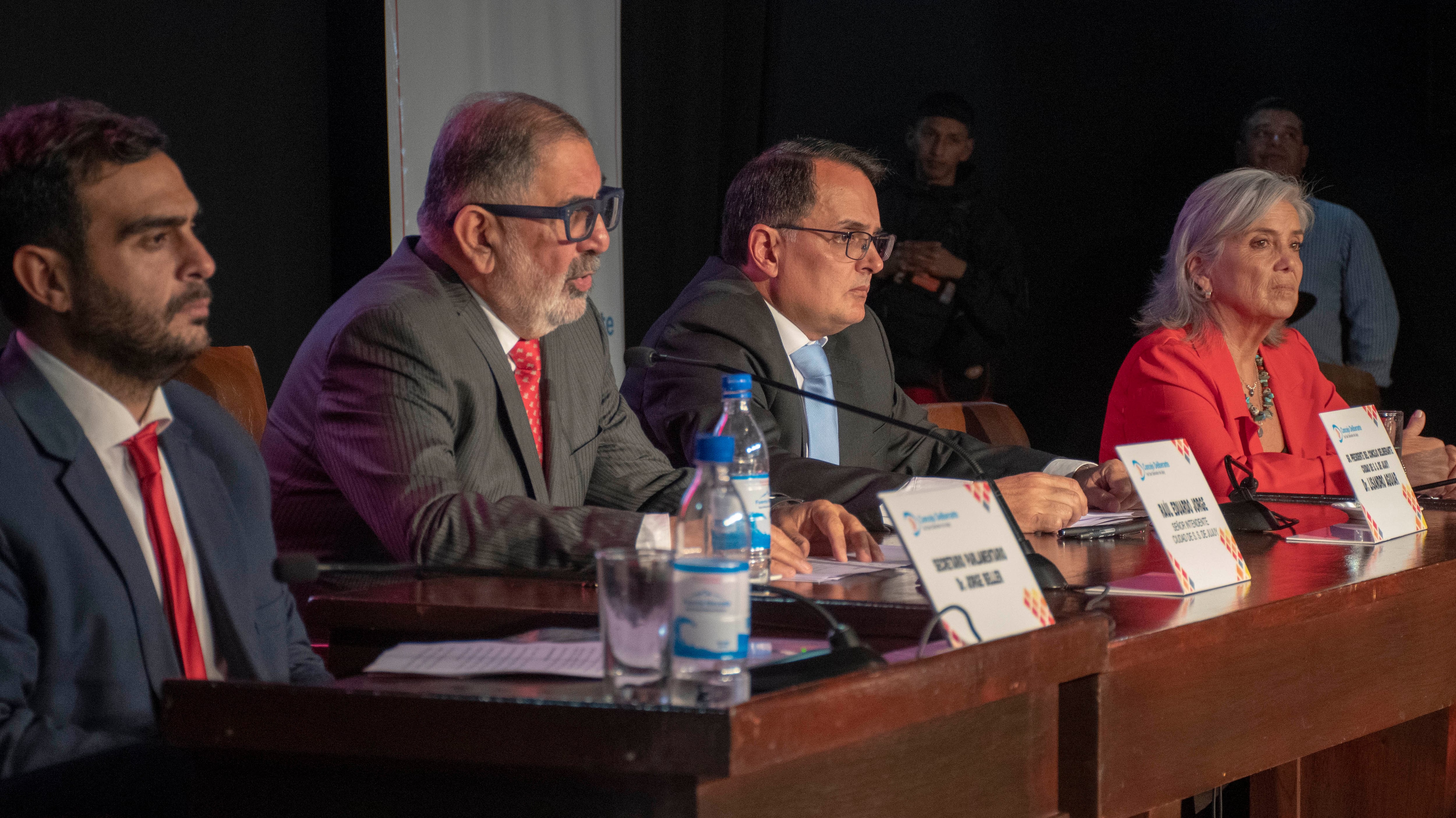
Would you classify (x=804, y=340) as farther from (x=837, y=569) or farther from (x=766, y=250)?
(x=837, y=569)

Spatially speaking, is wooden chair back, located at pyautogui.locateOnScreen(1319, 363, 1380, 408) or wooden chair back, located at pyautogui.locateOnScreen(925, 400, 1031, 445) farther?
wooden chair back, located at pyautogui.locateOnScreen(1319, 363, 1380, 408)

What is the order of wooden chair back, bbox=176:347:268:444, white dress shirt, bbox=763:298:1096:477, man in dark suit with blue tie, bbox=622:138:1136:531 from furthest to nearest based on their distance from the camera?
white dress shirt, bbox=763:298:1096:477, man in dark suit with blue tie, bbox=622:138:1136:531, wooden chair back, bbox=176:347:268:444

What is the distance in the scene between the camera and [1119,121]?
4.96 metres

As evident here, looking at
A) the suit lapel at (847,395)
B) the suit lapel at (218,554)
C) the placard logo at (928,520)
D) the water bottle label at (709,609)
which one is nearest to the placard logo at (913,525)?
the placard logo at (928,520)

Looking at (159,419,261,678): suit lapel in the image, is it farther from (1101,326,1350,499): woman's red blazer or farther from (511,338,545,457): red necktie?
(1101,326,1350,499): woman's red blazer

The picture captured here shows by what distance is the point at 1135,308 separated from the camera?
5035mm

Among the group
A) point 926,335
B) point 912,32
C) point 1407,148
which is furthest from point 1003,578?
point 1407,148

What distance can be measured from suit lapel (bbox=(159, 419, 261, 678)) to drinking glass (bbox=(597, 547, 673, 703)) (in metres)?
0.55

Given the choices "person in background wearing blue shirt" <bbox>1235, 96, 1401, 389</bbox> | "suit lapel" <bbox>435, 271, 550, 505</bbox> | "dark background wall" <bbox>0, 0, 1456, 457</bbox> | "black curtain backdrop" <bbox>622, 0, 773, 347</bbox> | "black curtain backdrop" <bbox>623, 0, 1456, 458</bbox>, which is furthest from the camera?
"black curtain backdrop" <bbox>623, 0, 1456, 458</bbox>

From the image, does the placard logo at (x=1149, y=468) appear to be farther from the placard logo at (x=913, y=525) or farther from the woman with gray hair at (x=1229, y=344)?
the woman with gray hair at (x=1229, y=344)

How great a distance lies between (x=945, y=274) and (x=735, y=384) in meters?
2.58

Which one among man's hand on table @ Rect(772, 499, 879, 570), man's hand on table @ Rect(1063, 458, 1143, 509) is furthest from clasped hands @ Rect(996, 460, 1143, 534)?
man's hand on table @ Rect(772, 499, 879, 570)

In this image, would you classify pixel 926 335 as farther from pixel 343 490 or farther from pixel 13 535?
pixel 13 535

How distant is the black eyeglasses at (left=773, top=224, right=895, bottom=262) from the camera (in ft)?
8.73
